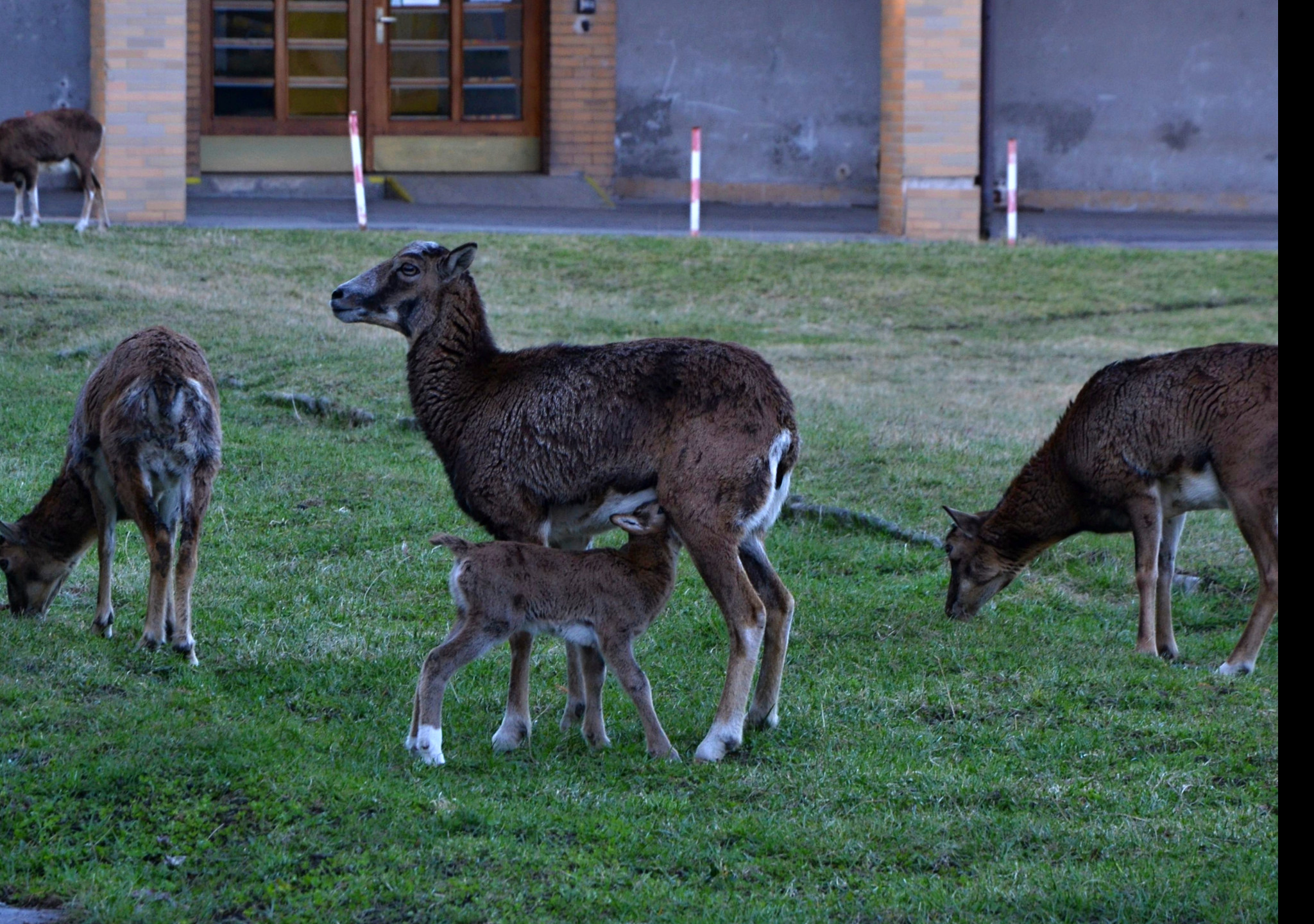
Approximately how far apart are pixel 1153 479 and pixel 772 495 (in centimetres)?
286

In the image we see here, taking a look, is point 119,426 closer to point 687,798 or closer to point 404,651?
point 404,651

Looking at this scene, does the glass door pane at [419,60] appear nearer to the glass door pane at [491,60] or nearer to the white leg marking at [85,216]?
the glass door pane at [491,60]

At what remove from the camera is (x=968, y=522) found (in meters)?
9.25

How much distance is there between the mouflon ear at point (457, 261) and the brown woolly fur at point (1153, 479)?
3228 mm

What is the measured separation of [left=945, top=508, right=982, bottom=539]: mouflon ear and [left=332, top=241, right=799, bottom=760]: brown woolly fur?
237 centimetres

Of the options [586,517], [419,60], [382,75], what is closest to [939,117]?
[419,60]

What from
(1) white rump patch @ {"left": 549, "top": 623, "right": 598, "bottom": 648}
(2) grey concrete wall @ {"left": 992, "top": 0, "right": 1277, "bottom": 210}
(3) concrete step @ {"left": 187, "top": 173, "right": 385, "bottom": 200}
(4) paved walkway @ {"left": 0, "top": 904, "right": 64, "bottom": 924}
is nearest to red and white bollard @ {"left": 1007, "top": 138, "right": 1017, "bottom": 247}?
(2) grey concrete wall @ {"left": 992, "top": 0, "right": 1277, "bottom": 210}

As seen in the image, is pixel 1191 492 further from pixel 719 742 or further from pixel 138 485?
pixel 138 485

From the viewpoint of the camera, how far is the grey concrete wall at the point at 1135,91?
2619 centimetres

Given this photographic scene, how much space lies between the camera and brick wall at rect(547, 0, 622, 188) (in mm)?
24875

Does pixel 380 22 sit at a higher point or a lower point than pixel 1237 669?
higher

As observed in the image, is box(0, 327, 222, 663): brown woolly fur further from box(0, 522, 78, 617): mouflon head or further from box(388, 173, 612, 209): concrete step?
box(388, 173, 612, 209): concrete step
